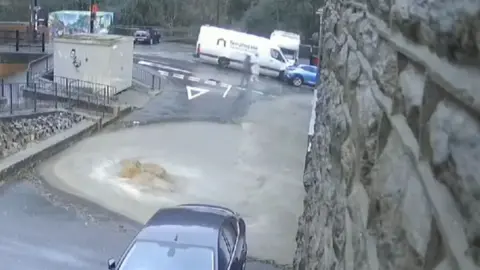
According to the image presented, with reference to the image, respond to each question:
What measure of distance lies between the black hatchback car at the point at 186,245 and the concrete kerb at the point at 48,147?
25.3 ft

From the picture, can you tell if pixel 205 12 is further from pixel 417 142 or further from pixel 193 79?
pixel 417 142

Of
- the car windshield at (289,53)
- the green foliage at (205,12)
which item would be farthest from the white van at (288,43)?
the green foliage at (205,12)

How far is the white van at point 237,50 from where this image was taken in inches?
1390

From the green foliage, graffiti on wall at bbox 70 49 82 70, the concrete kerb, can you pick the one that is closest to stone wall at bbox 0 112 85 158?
the concrete kerb

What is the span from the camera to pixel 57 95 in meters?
23.7

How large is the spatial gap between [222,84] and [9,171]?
17.1m

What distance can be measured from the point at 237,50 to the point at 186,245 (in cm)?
2922

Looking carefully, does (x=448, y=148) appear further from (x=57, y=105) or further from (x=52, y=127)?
(x=57, y=105)

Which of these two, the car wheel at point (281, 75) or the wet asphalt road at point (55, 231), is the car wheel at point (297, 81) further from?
the wet asphalt road at point (55, 231)

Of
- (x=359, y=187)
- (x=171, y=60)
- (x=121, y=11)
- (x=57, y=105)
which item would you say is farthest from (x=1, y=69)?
(x=359, y=187)

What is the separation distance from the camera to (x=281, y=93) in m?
31.3

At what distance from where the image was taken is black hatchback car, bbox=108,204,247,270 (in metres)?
7.09

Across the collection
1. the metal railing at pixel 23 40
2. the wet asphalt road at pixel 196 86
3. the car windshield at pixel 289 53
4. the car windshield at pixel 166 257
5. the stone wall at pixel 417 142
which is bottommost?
the wet asphalt road at pixel 196 86

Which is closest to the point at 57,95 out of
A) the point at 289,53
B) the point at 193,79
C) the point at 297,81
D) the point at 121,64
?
the point at 121,64
